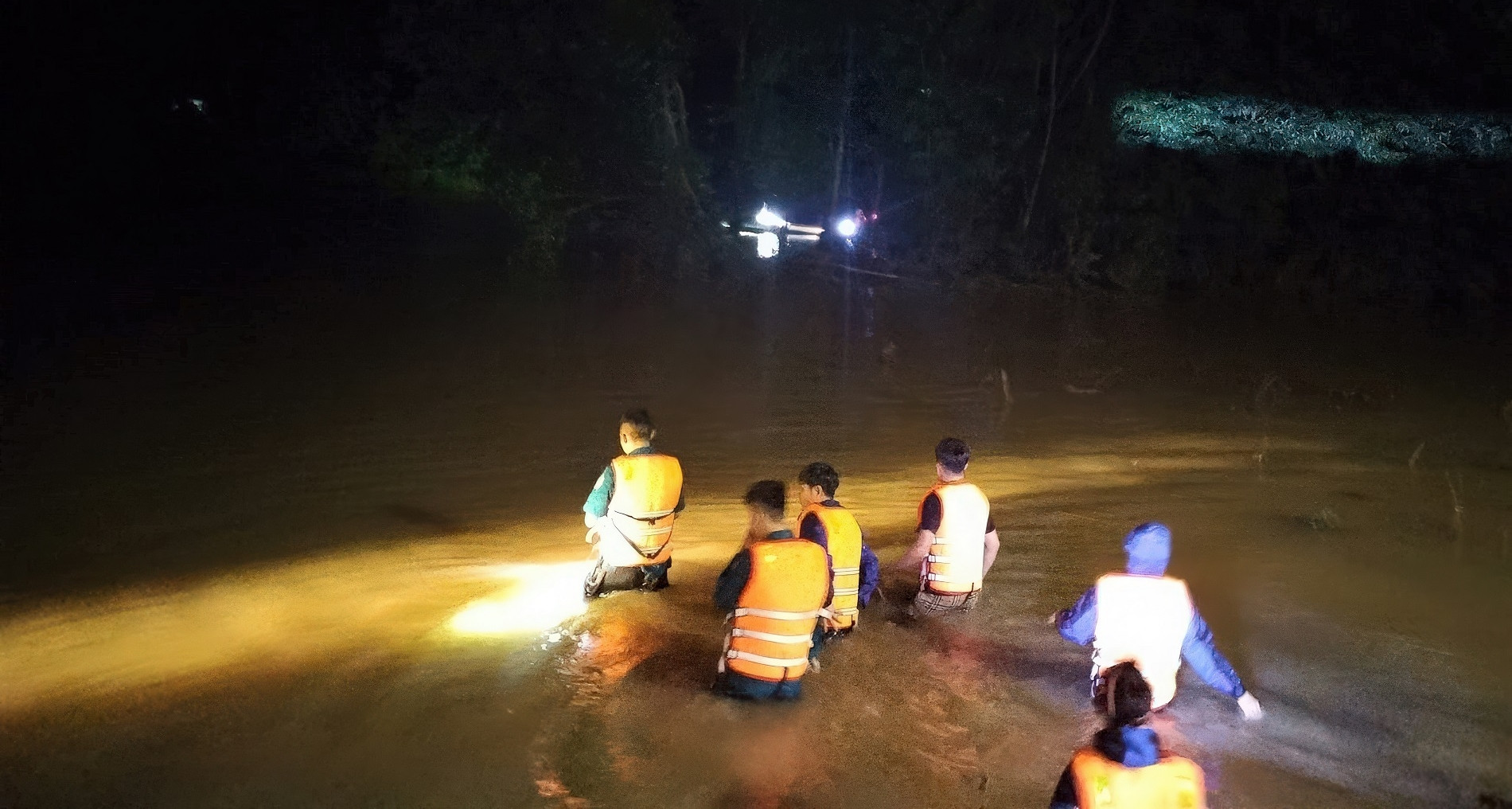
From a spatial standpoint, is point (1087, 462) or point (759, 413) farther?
point (759, 413)

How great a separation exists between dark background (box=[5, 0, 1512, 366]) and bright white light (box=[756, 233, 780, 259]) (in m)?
0.96

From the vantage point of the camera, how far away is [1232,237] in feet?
115

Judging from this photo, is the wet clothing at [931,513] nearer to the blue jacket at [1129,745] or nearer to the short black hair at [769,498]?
the short black hair at [769,498]

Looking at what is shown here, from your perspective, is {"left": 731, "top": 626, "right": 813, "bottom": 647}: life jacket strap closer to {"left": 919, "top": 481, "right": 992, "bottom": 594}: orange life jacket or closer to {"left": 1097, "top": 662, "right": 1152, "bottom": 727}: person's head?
{"left": 919, "top": 481, "right": 992, "bottom": 594}: orange life jacket

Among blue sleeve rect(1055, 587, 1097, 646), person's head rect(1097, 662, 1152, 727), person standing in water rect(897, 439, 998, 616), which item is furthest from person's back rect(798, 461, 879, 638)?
person's head rect(1097, 662, 1152, 727)

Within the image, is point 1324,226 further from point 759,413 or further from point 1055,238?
point 759,413

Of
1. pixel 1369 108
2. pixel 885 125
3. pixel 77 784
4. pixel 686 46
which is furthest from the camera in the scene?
pixel 1369 108

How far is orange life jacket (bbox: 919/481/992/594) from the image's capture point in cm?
742

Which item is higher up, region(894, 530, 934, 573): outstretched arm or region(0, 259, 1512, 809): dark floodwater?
region(894, 530, 934, 573): outstretched arm

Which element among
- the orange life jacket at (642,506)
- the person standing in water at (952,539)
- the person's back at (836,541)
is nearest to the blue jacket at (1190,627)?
the person's back at (836,541)

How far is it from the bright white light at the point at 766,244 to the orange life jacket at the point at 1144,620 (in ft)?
78.6

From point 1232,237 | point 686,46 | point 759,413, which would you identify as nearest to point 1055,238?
point 1232,237

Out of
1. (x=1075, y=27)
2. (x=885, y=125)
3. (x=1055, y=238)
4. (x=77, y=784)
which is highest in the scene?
(x=1075, y=27)

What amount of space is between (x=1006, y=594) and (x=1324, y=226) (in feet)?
104
